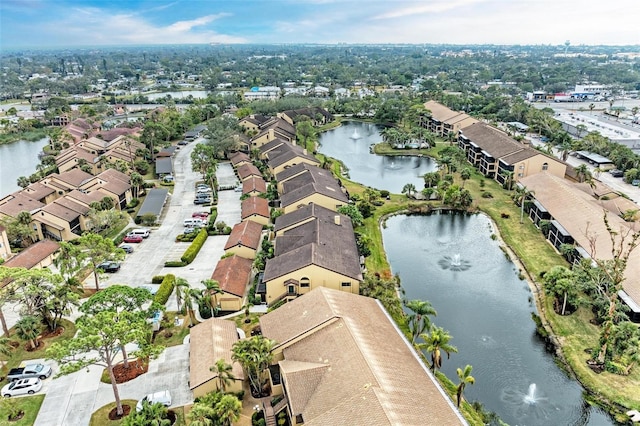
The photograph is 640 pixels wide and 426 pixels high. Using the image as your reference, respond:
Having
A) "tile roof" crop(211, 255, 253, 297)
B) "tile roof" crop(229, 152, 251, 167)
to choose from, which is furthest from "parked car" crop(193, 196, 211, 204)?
"tile roof" crop(211, 255, 253, 297)

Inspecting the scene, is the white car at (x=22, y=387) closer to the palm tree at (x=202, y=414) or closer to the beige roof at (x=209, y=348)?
the beige roof at (x=209, y=348)

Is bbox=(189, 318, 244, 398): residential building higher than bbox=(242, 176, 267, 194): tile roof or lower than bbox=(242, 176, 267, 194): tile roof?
lower

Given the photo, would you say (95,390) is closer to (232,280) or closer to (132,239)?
(232,280)

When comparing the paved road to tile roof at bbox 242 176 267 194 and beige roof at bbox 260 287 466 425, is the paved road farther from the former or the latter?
beige roof at bbox 260 287 466 425

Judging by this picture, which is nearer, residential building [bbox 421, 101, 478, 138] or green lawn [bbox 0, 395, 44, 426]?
green lawn [bbox 0, 395, 44, 426]

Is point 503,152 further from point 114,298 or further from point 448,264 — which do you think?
point 114,298

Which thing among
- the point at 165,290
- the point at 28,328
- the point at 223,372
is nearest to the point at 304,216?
the point at 165,290
